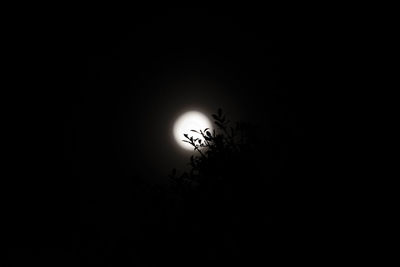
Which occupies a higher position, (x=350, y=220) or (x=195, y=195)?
(x=195, y=195)

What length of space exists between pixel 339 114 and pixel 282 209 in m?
2.76

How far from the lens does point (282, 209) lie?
508 cm

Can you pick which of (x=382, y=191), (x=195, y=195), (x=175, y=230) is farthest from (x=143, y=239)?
(x=382, y=191)

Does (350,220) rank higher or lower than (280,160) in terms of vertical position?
lower

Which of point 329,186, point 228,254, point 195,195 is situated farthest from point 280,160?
point 228,254

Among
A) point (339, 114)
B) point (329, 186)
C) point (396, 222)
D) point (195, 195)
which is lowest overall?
point (396, 222)

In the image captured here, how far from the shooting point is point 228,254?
16.0 feet

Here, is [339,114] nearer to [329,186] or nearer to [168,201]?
[329,186]

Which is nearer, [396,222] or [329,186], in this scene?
[396,222]

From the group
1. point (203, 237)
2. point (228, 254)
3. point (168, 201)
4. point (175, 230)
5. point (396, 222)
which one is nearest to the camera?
point (396, 222)

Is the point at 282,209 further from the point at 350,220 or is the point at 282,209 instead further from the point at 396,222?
the point at 396,222

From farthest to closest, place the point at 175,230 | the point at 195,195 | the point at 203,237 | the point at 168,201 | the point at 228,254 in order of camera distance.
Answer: the point at 168,201
the point at 195,195
the point at 175,230
the point at 203,237
the point at 228,254

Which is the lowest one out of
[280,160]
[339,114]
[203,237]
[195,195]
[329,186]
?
[203,237]

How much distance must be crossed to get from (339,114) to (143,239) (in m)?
5.01
